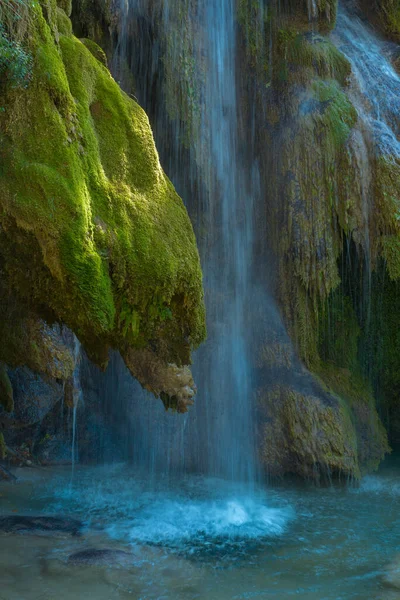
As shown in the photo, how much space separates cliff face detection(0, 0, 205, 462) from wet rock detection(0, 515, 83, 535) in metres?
1.94

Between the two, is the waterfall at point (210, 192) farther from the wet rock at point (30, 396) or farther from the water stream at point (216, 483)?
the wet rock at point (30, 396)

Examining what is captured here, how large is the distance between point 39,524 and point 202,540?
1743 millimetres

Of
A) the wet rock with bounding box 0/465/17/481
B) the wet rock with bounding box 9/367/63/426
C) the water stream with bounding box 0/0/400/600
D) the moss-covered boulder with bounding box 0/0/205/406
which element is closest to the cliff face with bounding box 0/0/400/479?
the moss-covered boulder with bounding box 0/0/205/406

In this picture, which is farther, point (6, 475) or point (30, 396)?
point (30, 396)

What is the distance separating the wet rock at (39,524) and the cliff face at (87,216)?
194 cm

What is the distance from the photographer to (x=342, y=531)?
266 inches

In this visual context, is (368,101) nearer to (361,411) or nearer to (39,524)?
(361,411)

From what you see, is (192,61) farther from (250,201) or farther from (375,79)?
(375,79)

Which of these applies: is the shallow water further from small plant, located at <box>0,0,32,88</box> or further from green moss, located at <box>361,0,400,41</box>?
green moss, located at <box>361,0,400,41</box>

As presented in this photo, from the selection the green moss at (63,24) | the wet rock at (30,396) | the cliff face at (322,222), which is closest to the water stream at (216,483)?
the cliff face at (322,222)

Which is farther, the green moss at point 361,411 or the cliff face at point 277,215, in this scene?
the green moss at point 361,411

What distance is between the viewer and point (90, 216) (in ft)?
16.3

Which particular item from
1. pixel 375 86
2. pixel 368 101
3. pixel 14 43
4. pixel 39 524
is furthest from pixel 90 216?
pixel 375 86

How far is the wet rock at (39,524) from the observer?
20.3 feet
